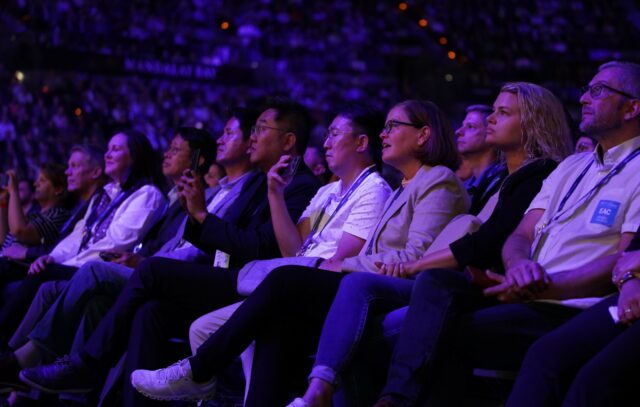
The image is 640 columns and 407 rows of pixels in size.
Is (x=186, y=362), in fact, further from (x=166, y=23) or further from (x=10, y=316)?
(x=166, y=23)

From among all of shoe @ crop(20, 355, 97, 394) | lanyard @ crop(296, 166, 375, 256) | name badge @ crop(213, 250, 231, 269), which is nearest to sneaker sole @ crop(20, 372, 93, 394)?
shoe @ crop(20, 355, 97, 394)

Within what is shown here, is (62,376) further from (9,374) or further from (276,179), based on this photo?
(276,179)

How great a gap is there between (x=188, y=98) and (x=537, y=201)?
11.5 meters

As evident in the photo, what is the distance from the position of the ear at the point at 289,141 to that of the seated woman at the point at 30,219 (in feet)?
6.31

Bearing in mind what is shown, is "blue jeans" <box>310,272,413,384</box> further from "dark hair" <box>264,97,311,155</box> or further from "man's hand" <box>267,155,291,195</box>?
"dark hair" <box>264,97,311,155</box>

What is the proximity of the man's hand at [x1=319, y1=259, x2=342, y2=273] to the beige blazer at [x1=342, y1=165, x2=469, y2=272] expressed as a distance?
0.09m

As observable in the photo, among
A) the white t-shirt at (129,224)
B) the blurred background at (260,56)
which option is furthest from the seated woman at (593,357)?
the blurred background at (260,56)

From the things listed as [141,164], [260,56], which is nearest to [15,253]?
[141,164]

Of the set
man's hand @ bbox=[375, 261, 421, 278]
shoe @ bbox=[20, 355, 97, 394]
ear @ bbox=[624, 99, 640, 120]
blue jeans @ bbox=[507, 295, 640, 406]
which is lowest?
shoe @ bbox=[20, 355, 97, 394]

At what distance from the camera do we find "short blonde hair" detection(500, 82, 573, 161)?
329cm

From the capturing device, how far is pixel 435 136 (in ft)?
11.7

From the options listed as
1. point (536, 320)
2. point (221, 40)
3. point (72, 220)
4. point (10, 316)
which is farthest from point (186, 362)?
point (221, 40)

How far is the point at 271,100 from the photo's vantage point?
451 centimetres

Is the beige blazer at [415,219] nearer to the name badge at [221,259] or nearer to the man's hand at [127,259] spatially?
the name badge at [221,259]
